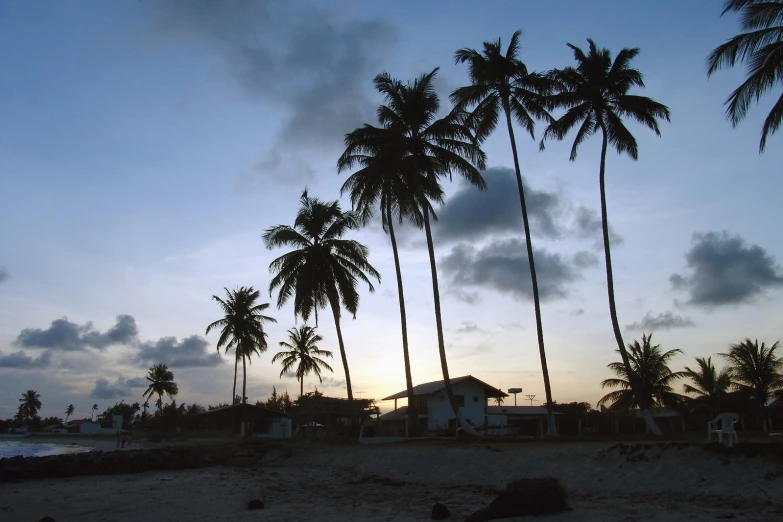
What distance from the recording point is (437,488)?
18.1 metres

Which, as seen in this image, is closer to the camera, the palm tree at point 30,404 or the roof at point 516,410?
the roof at point 516,410

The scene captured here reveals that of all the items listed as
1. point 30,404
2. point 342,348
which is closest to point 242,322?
point 342,348

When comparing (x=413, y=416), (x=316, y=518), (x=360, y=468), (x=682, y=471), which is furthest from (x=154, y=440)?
(x=682, y=471)

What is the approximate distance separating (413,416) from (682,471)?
61.5ft

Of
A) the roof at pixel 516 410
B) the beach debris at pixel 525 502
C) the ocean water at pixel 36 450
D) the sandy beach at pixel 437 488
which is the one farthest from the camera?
the roof at pixel 516 410

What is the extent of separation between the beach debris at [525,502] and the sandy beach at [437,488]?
0.32 meters

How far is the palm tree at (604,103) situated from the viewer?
2747cm

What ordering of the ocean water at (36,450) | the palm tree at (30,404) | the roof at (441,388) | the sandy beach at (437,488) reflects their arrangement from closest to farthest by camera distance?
1. the sandy beach at (437,488)
2. the roof at (441,388)
3. the ocean water at (36,450)
4. the palm tree at (30,404)

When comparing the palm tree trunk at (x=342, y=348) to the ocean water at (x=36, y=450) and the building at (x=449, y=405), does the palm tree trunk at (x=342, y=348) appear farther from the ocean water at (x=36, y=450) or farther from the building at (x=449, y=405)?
the ocean water at (x=36, y=450)

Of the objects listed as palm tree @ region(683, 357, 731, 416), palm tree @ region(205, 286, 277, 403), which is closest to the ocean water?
palm tree @ region(205, 286, 277, 403)

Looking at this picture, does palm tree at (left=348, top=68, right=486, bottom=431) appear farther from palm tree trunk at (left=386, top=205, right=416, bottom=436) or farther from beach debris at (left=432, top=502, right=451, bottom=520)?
beach debris at (left=432, top=502, right=451, bottom=520)

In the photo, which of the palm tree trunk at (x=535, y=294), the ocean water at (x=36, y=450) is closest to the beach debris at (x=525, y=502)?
the palm tree trunk at (x=535, y=294)

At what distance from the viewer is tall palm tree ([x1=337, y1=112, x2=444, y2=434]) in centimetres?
3014

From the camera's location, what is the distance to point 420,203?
3000cm
